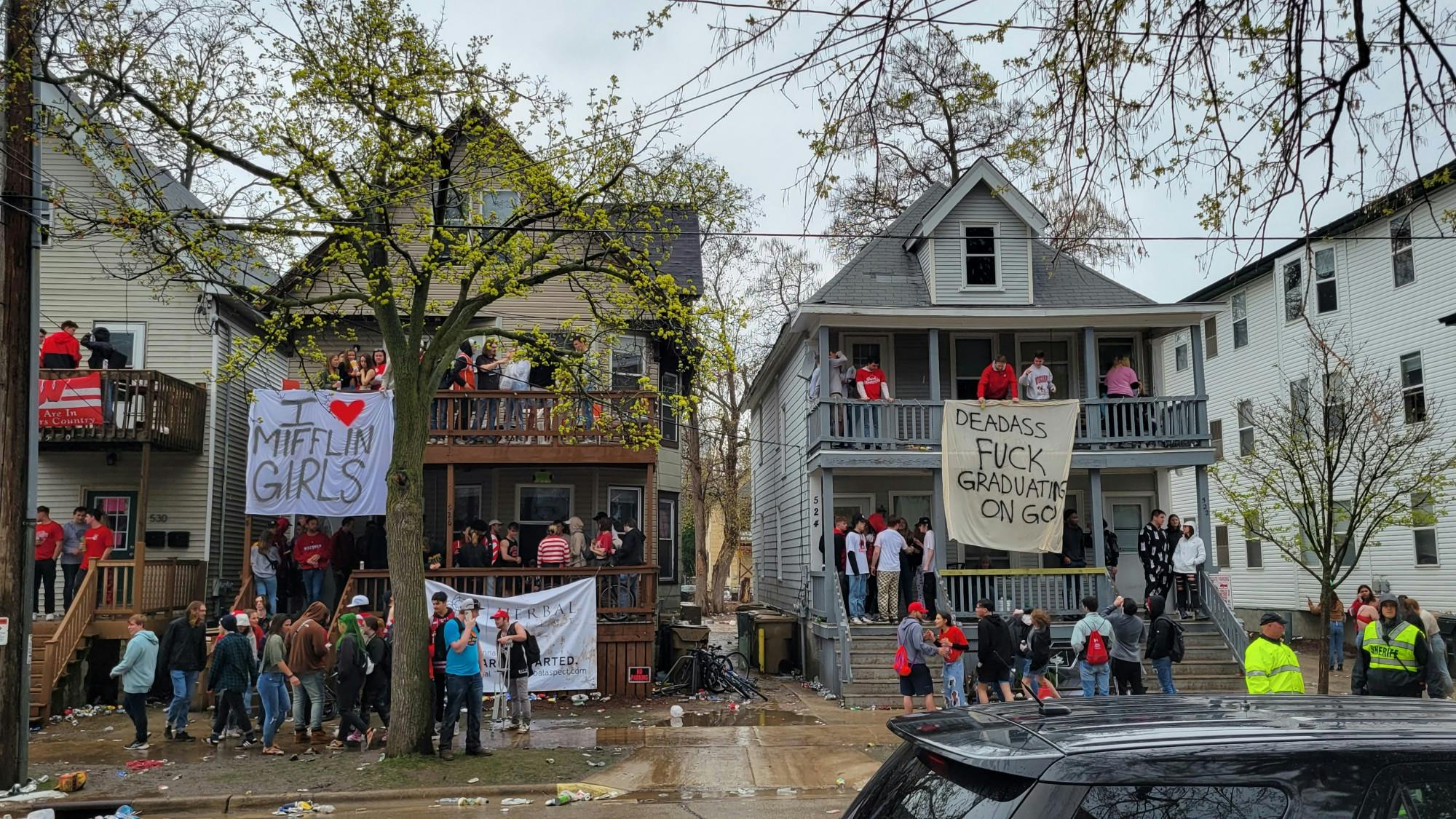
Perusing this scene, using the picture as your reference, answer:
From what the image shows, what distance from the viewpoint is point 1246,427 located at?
30297 mm

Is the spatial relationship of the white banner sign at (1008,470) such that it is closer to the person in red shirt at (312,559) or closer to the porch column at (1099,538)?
the porch column at (1099,538)

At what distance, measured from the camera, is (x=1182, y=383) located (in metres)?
33.6

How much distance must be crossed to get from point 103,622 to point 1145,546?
17909 millimetres

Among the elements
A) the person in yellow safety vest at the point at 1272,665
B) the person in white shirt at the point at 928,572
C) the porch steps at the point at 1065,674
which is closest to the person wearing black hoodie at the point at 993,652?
the porch steps at the point at 1065,674

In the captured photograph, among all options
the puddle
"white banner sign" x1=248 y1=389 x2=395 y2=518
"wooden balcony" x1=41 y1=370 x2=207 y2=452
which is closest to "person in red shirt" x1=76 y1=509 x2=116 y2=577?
"wooden balcony" x1=41 y1=370 x2=207 y2=452

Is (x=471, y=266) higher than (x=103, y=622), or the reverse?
(x=471, y=266)

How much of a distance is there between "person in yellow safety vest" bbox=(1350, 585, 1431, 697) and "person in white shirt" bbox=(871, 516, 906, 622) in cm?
898

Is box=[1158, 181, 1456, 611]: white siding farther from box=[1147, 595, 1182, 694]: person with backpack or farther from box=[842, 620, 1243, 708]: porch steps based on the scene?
box=[1147, 595, 1182, 694]: person with backpack

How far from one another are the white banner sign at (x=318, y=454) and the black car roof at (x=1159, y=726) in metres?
17.3

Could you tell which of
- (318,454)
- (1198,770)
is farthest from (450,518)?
(1198,770)

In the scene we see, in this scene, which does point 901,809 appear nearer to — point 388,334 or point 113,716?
point 388,334

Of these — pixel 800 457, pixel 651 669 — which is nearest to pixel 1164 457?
pixel 800 457

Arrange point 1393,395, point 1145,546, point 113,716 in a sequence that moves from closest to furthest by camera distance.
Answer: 1. point 113,716
2. point 1145,546
3. point 1393,395

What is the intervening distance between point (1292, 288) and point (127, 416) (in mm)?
25655
